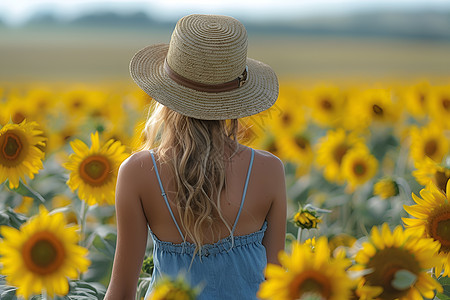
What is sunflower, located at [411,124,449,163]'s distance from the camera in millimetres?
3918

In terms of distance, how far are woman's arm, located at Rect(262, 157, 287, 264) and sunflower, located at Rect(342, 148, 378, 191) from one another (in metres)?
1.87

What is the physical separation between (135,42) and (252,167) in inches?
1622

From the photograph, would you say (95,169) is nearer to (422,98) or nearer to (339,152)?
(339,152)

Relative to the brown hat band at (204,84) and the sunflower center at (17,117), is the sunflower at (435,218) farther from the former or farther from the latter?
the sunflower center at (17,117)

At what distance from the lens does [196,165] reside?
71.8 inches

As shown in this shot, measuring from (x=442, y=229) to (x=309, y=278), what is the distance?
0.70 meters

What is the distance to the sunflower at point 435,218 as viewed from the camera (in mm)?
1721

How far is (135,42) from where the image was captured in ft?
138

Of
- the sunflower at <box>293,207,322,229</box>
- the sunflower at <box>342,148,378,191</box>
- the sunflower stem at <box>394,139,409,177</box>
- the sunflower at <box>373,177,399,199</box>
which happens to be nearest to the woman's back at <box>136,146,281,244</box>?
the sunflower at <box>293,207,322,229</box>

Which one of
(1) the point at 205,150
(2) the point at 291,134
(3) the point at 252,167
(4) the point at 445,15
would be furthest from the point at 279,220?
(4) the point at 445,15

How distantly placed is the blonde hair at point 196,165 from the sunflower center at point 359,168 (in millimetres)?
2054

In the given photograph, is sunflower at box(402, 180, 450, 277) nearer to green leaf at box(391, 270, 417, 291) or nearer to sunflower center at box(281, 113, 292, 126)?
green leaf at box(391, 270, 417, 291)

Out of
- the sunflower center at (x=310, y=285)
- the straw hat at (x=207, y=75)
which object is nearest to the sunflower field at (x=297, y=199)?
the sunflower center at (x=310, y=285)

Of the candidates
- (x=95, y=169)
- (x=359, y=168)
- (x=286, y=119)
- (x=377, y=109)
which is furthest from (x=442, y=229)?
(x=286, y=119)
